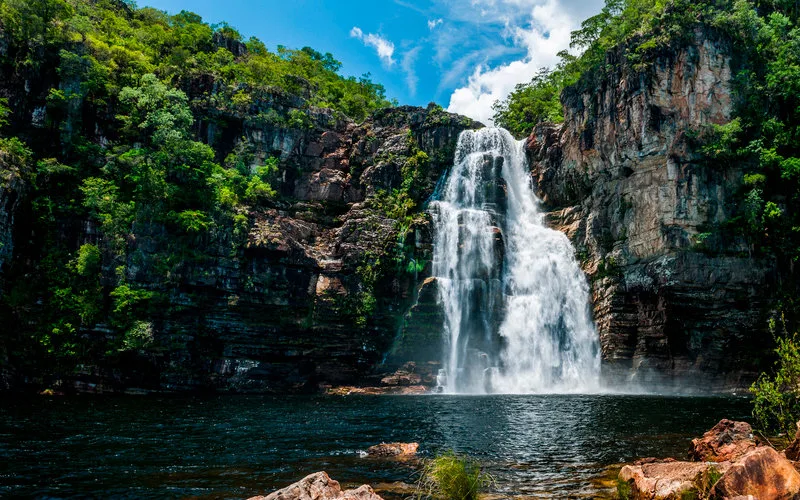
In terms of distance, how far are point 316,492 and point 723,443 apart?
10.4 meters

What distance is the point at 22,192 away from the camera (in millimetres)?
31859

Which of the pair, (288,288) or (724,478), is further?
(288,288)

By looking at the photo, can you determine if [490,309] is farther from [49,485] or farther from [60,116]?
[60,116]

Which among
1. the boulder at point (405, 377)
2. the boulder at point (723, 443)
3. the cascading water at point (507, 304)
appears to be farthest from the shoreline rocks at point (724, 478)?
the boulder at point (405, 377)

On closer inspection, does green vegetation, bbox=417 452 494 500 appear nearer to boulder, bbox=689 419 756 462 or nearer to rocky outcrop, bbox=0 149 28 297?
boulder, bbox=689 419 756 462

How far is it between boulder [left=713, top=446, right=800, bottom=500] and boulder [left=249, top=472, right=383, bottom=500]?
552 cm

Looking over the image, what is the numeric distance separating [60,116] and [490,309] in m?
34.7

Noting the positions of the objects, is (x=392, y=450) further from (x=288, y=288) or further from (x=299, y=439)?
(x=288, y=288)

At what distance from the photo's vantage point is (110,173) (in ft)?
118

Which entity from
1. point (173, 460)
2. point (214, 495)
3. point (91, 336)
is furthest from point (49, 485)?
point (91, 336)

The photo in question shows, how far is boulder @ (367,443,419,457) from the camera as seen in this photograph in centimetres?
1493

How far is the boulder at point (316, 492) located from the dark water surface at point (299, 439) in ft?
11.0

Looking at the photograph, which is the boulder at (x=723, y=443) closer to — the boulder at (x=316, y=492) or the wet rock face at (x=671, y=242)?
the boulder at (x=316, y=492)

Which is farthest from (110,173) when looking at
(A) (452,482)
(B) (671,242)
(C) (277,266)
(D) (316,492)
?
(B) (671,242)
